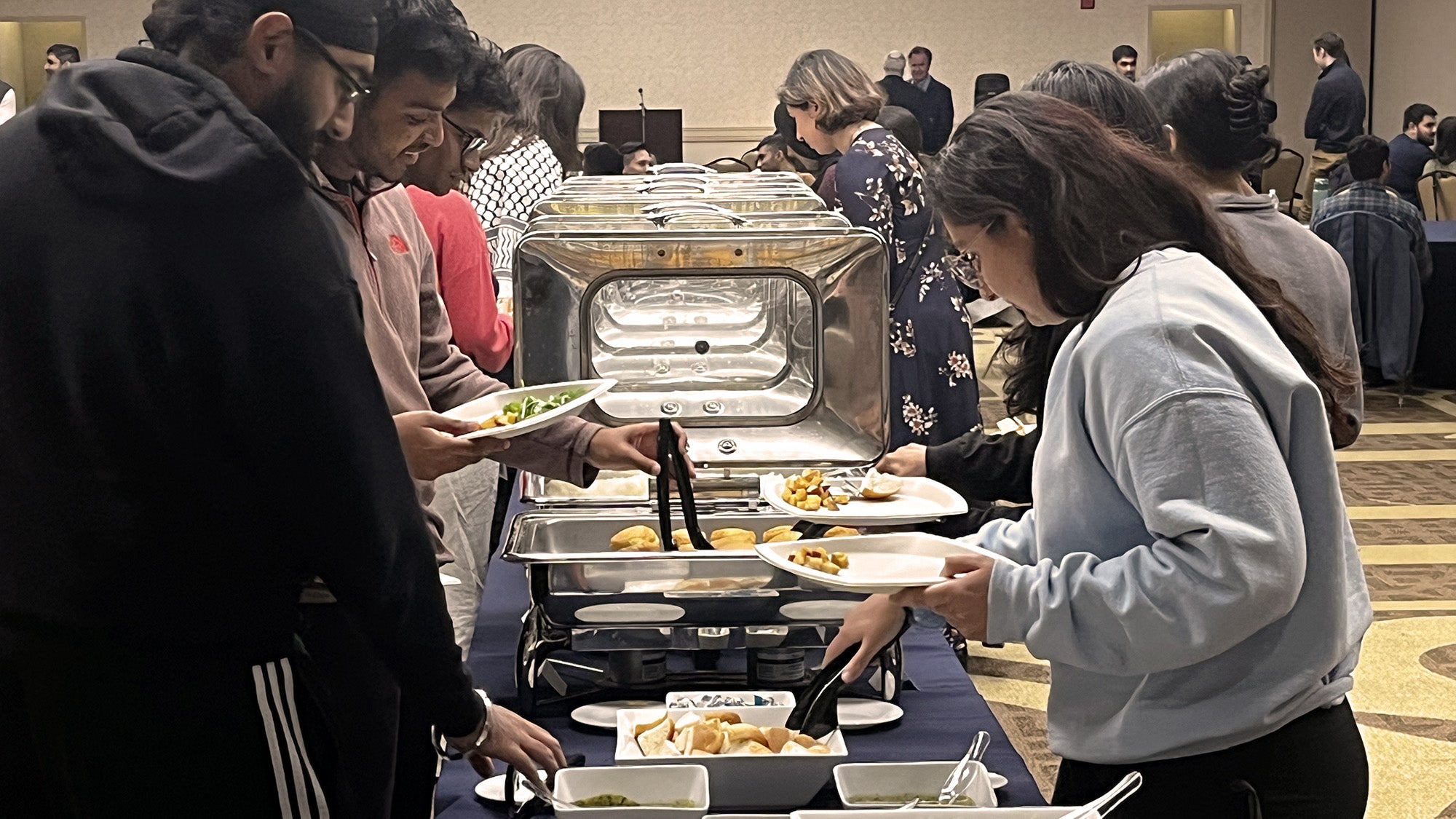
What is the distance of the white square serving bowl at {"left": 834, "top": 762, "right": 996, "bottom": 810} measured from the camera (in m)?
1.30

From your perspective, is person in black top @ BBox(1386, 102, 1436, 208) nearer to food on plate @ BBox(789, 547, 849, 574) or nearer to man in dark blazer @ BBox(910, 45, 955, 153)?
man in dark blazer @ BBox(910, 45, 955, 153)

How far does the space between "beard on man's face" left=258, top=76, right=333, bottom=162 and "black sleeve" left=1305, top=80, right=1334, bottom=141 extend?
989cm

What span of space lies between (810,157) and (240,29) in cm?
425

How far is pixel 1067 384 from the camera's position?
118cm

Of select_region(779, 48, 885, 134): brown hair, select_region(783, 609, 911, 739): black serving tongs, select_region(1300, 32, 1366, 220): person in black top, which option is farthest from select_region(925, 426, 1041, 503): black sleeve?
select_region(1300, 32, 1366, 220): person in black top

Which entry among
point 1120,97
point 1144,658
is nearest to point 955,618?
point 1144,658

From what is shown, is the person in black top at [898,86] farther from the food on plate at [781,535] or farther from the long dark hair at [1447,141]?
the food on plate at [781,535]

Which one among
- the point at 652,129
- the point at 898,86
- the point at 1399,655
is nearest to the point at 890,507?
the point at 1399,655

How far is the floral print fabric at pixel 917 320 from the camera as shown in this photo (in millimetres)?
3281

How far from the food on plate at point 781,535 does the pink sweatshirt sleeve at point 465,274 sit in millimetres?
977

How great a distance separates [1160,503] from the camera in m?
1.10

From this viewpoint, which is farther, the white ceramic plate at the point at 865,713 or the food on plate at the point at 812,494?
the food on plate at the point at 812,494

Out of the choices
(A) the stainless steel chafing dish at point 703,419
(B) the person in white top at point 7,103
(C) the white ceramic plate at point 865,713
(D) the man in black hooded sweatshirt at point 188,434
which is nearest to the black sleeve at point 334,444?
(D) the man in black hooded sweatshirt at point 188,434

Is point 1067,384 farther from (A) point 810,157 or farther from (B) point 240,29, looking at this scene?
(A) point 810,157
